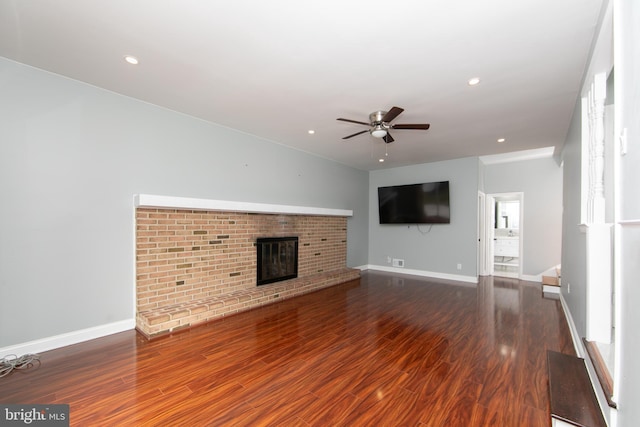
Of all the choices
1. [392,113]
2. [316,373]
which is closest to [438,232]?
[392,113]

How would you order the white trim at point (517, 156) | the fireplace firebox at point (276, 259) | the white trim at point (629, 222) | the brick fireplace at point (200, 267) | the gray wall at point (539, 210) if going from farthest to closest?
the gray wall at point (539, 210) < the white trim at point (517, 156) < the fireplace firebox at point (276, 259) < the brick fireplace at point (200, 267) < the white trim at point (629, 222)

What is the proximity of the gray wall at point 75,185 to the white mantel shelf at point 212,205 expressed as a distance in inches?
9.7

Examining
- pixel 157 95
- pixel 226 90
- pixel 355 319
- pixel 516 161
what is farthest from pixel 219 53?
pixel 516 161

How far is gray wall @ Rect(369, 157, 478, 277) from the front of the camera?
5.47 meters

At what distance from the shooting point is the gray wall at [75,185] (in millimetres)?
2346

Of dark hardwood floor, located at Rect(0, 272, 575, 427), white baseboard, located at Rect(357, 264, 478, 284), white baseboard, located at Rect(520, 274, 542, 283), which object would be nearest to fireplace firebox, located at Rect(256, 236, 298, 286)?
dark hardwood floor, located at Rect(0, 272, 575, 427)

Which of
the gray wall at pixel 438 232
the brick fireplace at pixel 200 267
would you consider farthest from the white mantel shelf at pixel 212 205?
the gray wall at pixel 438 232

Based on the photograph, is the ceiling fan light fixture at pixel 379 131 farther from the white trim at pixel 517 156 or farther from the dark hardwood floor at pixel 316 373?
the white trim at pixel 517 156

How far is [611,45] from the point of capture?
1.73m

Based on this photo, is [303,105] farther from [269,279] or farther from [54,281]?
[54,281]

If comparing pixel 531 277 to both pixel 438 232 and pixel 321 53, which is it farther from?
pixel 321 53

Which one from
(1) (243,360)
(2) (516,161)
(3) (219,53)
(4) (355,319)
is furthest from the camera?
(2) (516,161)

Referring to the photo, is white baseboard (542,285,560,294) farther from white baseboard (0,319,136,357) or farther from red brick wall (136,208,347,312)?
white baseboard (0,319,136,357)

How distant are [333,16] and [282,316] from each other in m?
3.22
